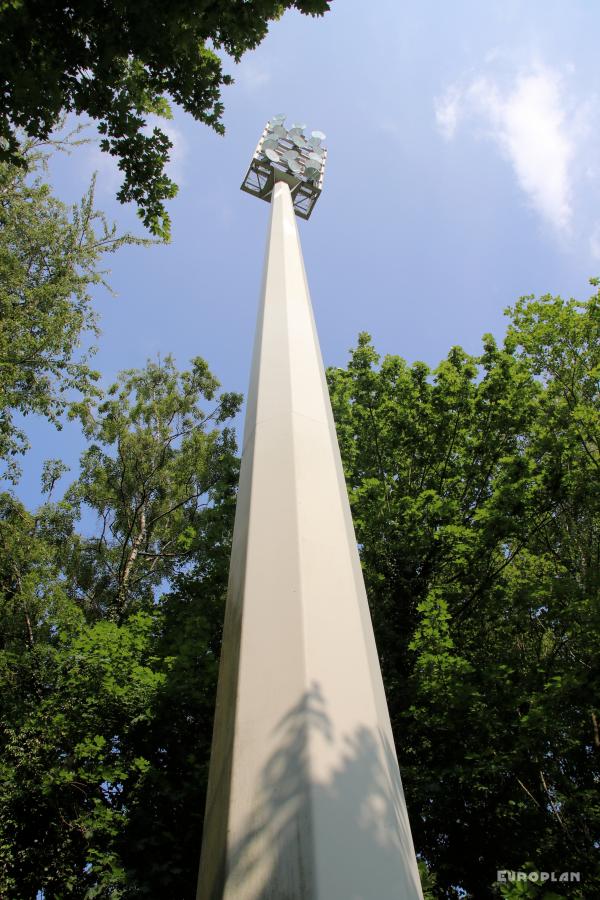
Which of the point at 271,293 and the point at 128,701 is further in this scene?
the point at 128,701

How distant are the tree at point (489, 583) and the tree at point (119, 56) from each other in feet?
21.8

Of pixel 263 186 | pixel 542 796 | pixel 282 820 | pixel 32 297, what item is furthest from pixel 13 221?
pixel 542 796

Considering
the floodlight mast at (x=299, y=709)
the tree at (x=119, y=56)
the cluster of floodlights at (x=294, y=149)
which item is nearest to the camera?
the floodlight mast at (x=299, y=709)

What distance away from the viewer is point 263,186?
13.4m

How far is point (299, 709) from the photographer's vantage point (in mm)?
2246

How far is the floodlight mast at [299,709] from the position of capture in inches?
75.5

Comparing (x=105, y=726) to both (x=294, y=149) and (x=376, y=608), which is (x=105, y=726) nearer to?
(x=376, y=608)

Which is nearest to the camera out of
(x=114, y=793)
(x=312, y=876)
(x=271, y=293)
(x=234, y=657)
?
(x=312, y=876)

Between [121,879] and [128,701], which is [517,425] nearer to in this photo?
[128,701]

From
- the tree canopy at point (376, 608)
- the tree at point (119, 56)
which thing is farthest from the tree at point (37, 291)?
the tree at point (119, 56)

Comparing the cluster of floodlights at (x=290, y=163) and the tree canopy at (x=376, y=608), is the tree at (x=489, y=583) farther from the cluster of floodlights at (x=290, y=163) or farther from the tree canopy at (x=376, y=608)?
the cluster of floodlights at (x=290, y=163)

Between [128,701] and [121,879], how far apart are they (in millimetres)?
2045

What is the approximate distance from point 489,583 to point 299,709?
344 inches

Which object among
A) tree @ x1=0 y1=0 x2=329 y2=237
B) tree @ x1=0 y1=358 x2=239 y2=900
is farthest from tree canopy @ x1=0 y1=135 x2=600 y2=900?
tree @ x1=0 y1=0 x2=329 y2=237
